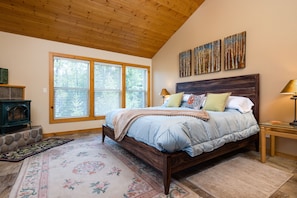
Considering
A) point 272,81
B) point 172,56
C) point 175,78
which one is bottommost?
point 272,81

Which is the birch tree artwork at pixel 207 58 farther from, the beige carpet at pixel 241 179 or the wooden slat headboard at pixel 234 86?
the beige carpet at pixel 241 179

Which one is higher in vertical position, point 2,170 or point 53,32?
point 53,32

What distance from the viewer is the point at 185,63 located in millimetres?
4418

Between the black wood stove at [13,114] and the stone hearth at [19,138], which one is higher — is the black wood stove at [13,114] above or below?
above

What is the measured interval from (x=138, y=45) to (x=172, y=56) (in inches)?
44.4

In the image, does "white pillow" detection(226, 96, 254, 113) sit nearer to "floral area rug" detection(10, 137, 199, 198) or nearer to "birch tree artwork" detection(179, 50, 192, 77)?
"birch tree artwork" detection(179, 50, 192, 77)

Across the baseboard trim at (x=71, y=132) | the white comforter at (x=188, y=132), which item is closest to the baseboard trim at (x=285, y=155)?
the white comforter at (x=188, y=132)

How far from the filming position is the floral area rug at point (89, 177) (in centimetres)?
161

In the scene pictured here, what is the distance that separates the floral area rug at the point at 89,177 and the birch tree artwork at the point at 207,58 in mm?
2744

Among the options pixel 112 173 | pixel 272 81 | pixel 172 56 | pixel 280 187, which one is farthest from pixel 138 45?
pixel 280 187

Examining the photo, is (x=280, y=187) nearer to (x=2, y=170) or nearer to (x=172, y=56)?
(x=2, y=170)

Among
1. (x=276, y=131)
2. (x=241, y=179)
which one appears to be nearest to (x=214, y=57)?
(x=276, y=131)

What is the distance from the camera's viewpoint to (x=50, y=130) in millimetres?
3889

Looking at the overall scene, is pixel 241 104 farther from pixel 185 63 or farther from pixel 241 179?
pixel 185 63
